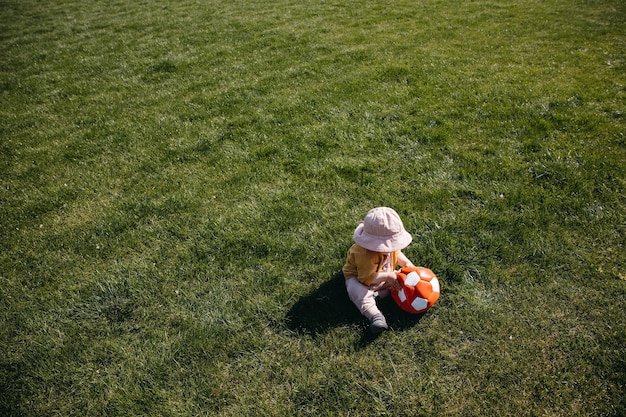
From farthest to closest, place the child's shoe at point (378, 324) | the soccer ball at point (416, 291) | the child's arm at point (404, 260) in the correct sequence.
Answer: the child's arm at point (404, 260), the soccer ball at point (416, 291), the child's shoe at point (378, 324)

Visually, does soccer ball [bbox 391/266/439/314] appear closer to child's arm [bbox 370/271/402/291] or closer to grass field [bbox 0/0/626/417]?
child's arm [bbox 370/271/402/291]

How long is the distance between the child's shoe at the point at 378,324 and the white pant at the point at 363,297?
44 millimetres

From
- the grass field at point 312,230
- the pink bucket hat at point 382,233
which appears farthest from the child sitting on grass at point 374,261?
the grass field at point 312,230

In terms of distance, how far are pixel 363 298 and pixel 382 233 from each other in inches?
29.6

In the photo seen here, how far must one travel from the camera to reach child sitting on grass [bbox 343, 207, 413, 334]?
13.3ft

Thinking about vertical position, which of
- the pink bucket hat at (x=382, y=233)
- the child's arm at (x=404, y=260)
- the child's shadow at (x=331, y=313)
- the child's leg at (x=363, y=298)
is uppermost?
the pink bucket hat at (x=382, y=233)

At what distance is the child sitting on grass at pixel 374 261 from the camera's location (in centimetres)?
405

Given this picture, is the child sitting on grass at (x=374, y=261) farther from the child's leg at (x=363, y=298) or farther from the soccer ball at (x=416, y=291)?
Result: the soccer ball at (x=416, y=291)

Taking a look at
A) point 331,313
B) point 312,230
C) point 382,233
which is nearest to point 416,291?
point 382,233

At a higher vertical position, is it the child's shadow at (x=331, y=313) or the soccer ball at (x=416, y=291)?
the soccer ball at (x=416, y=291)

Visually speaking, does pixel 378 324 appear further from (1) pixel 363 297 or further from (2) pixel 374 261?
(2) pixel 374 261

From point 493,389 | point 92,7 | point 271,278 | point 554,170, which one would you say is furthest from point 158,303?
point 92,7

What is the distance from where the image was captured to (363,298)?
13.8 feet

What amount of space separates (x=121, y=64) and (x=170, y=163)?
6610 mm
